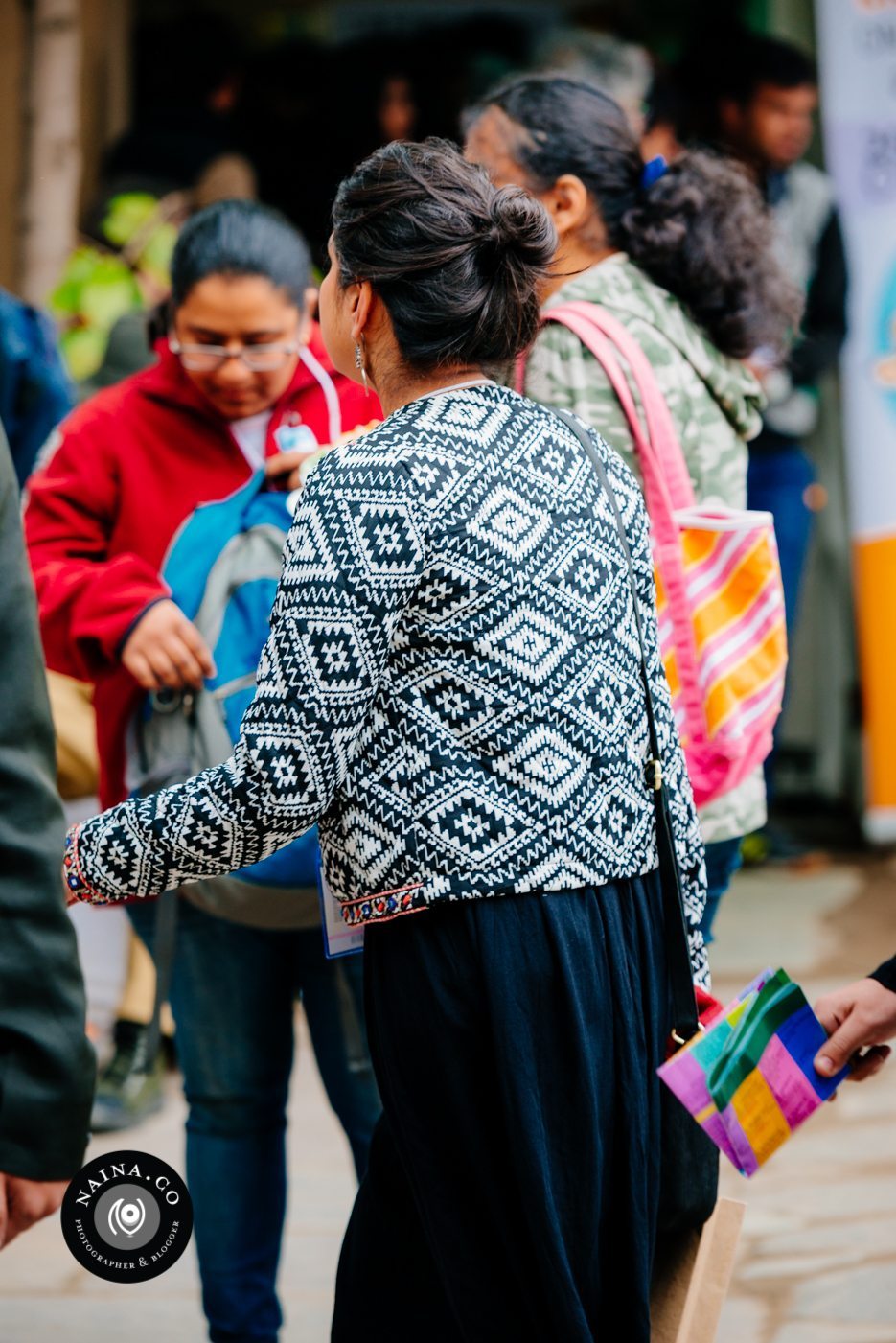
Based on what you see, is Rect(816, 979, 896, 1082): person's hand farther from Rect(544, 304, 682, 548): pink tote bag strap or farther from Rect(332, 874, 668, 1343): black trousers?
Rect(544, 304, 682, 548): pink tote bag strap

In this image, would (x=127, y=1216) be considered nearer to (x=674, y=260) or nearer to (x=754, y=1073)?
(x=754, y=1073)

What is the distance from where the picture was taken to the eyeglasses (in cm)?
274

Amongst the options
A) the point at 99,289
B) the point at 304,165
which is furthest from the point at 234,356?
the point at 304,165

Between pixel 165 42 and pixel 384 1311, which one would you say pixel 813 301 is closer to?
pixel 165 42

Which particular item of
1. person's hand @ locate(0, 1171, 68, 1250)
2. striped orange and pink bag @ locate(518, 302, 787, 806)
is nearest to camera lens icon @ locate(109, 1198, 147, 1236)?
person's hand @ locate(0, 1171, 68, 1250)

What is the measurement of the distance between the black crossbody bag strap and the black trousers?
39 millimetres

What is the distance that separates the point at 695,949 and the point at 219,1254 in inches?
40.3

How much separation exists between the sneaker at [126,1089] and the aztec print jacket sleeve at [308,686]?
211cm

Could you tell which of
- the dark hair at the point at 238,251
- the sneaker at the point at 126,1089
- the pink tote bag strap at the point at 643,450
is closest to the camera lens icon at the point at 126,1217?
the pink tote bag strap at the point at 643,450

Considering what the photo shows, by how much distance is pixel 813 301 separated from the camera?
17.8ft

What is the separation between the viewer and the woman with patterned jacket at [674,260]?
257 centimetres

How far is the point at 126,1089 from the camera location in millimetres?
4059

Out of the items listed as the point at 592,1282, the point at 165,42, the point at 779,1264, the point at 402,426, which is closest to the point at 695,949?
the point at 592,1282

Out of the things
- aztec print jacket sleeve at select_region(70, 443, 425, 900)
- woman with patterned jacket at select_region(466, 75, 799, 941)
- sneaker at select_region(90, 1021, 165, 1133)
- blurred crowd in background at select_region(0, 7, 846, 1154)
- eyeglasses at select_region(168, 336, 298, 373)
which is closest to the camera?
aztec print jacket sleeve at select_region(70, 443, 425, 900)
